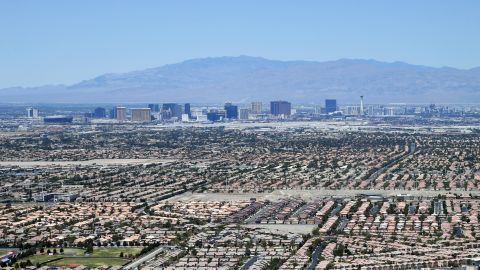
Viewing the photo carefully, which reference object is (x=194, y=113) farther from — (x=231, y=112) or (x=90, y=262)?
(x=90, y=262)

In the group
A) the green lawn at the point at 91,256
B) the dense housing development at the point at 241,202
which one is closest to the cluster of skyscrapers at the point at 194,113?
the dense housing development at the point at 241,202

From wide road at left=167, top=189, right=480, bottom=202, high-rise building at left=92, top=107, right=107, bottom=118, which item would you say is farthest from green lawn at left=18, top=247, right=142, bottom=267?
high-rise building at left=92, top=107, right=107, bottom=118

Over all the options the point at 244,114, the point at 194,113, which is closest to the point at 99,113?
Answer: the point at 194,113

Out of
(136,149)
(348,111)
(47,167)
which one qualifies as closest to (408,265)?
(47,167)

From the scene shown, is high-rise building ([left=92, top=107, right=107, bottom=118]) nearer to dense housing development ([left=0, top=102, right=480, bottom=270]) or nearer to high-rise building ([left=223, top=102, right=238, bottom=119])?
high-rise building ([left=223, top=102, right=238, bottom=119])

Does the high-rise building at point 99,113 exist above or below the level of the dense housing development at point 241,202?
above

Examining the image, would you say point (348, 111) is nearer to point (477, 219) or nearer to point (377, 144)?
point (377, 144)

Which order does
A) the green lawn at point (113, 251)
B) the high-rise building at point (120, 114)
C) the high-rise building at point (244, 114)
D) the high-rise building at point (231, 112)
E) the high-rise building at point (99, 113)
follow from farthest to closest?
the high-rise building at point (99, 113), the high-rise building at point (244, 114), the high-rise building at point (231, 112), the high-rise building at point (120, 114), the green lawn at point (113, 251)

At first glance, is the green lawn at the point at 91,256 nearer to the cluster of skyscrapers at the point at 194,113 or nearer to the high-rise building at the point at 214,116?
the cluster of skyscrapers at the point at 194,113

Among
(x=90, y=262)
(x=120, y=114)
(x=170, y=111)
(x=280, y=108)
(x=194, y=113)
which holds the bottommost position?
(x=90, y=262)
